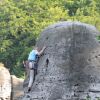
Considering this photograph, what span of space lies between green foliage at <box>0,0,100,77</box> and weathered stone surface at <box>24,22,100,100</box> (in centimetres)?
1660

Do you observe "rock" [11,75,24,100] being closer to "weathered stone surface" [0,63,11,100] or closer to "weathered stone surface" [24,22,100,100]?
"weathered stone surface" [0,63,11,100]

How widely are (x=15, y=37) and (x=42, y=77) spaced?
18.9 m

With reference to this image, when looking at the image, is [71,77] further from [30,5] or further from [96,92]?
[30,5]

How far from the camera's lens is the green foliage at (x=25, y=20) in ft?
91.2

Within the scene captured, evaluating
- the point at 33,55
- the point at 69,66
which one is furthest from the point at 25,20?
the point at 69,66

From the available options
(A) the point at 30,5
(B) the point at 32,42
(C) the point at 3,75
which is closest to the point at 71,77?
(C) the point at 3,75

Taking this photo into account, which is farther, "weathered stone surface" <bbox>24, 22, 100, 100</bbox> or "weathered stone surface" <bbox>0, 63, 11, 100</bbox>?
"weathered stone surface" <bbox>0, 63, 11, 100</bbox>

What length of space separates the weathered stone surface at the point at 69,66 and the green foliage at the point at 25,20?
653 inches

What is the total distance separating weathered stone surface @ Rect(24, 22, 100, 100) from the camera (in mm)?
9594

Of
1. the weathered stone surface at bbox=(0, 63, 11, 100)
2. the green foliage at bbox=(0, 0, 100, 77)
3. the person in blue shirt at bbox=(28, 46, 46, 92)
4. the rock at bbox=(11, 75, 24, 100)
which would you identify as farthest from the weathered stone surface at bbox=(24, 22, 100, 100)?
the green foliage at bbox=(0, 0, 100, 77)

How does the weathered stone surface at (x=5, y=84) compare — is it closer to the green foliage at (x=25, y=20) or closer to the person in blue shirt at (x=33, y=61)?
the green foliage at (x=25, y=20)

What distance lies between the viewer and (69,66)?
9891 millimetres

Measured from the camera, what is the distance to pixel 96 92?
9.45 metres

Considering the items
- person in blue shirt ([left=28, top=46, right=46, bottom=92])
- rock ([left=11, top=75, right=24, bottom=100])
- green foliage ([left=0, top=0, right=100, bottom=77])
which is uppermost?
person in blue shirt ([left=28, top=46, right=46, bottom=92])
